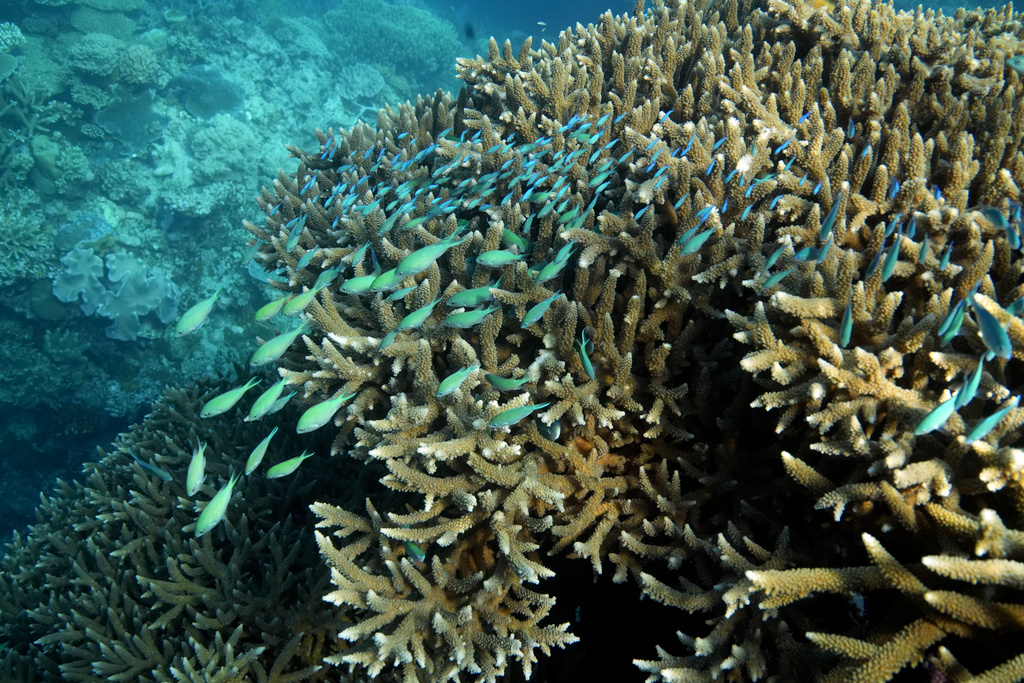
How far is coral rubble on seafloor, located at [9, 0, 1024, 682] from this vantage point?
206cm

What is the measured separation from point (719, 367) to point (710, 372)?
0.13m

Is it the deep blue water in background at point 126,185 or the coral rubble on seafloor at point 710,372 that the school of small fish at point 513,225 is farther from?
the deep blue water in background at point 126,185

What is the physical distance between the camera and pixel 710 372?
2945 mm

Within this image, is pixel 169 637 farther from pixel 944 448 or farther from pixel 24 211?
pixel 24 211

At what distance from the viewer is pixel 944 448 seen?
2.11 m

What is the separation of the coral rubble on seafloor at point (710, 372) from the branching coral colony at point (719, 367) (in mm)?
17

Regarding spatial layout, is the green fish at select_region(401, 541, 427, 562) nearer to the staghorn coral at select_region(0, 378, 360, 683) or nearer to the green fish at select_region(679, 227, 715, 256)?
the staghorn coral at select_region(0, 378, 360, 683)

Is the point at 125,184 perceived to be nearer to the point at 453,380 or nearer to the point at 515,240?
the point at 515,240

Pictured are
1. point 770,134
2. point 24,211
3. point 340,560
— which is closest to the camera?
point 340,560

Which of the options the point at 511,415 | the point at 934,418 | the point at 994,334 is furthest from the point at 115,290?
the point at 994,334

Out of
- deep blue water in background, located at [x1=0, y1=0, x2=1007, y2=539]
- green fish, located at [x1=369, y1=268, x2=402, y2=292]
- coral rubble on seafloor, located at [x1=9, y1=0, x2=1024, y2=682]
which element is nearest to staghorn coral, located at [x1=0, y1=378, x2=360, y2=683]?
coral rubble on seafloor, located at [x1=9, y1=0, x2=1024, y2=682]

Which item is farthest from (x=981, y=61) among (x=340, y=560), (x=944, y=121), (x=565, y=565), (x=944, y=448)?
(x=340, y=560)

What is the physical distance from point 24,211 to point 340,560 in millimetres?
13948

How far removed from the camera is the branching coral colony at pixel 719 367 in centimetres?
205
